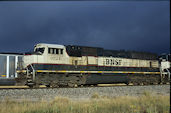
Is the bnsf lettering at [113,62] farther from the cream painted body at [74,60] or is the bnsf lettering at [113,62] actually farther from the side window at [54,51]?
the side window at [54,51]

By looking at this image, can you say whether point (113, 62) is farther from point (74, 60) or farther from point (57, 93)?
point (57, 93)

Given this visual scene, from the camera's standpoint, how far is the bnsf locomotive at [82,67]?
15586mm

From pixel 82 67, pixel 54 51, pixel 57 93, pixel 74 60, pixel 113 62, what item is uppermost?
pixel 54 51

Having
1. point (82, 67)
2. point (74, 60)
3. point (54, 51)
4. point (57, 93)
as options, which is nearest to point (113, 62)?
point (82, 67)

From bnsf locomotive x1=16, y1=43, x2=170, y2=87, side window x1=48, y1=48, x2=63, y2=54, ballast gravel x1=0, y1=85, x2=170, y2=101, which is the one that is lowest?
ballast gravel x1=0, y1=85, x2=170, y2=101

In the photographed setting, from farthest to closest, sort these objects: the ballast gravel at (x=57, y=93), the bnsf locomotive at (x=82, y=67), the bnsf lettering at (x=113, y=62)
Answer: the bnsf lettering at (x=113, y=62) → the bnsf locomotive at (x=82, y=67) → the ballast gravel at (x=57, y=93)

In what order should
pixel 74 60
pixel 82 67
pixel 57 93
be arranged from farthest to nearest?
pixel 82 67, pixel 74 60, pixel 57 93

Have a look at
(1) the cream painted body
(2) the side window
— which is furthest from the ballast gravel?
(2) the side window

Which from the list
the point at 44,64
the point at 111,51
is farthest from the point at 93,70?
the point at 44,64

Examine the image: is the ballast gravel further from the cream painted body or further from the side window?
the side window

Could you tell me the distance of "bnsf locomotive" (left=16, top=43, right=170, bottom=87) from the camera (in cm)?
1559

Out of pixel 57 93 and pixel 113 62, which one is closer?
pixel 57 93

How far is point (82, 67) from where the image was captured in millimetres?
17719

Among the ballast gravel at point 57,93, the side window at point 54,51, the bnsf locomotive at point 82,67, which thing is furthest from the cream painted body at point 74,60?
the ballast gravel at point 57,93
